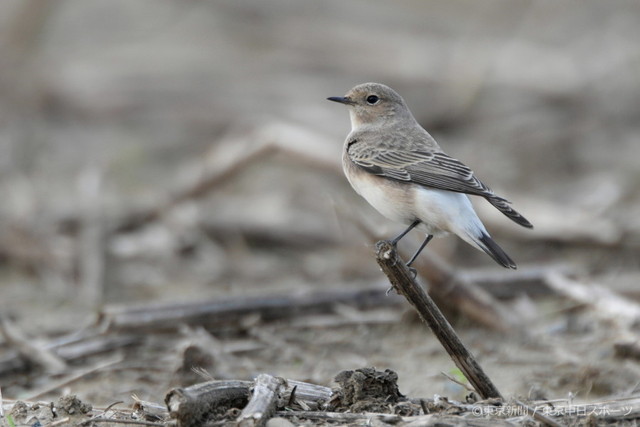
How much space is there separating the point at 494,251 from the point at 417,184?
792 millimetres

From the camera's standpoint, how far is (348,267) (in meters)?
9.32

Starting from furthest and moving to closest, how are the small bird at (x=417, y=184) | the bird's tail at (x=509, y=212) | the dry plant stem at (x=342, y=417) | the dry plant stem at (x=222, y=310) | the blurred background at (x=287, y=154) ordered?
the blurred background at (x=287, y=154), the dry plant stem at (x=222, y=310), the small bird at (x=417, y=184), the bird's tail at (x=509, y=212), the dry plant stem at (x=342, y=417)

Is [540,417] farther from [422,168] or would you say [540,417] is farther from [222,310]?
[222,310]

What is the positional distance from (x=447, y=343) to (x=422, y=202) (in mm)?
1000

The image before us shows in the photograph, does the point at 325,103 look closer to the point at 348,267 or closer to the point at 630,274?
the point at 348,267

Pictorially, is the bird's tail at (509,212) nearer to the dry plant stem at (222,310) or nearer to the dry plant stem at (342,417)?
the dry plant stem at (342,417)

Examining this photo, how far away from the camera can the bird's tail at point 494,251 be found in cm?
483

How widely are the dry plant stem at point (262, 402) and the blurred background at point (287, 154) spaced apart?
187cm

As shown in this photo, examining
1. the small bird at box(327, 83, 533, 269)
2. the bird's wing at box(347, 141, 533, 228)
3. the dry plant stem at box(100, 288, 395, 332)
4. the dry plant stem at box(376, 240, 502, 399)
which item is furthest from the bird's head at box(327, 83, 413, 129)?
the dry plant stem at box(376, 240, 502, 399)

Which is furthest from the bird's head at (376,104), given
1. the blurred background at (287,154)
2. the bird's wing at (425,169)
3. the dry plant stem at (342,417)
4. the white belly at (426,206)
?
the dry plant stem at (342,417)

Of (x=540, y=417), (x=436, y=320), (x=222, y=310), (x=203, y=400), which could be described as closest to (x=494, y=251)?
(x=436, y=320)

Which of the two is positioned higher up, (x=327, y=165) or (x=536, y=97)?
(x=536, y=97)

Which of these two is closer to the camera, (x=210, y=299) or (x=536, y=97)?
(x=210, y=299)

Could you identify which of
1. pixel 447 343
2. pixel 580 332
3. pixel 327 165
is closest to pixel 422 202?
pixel 447 343
